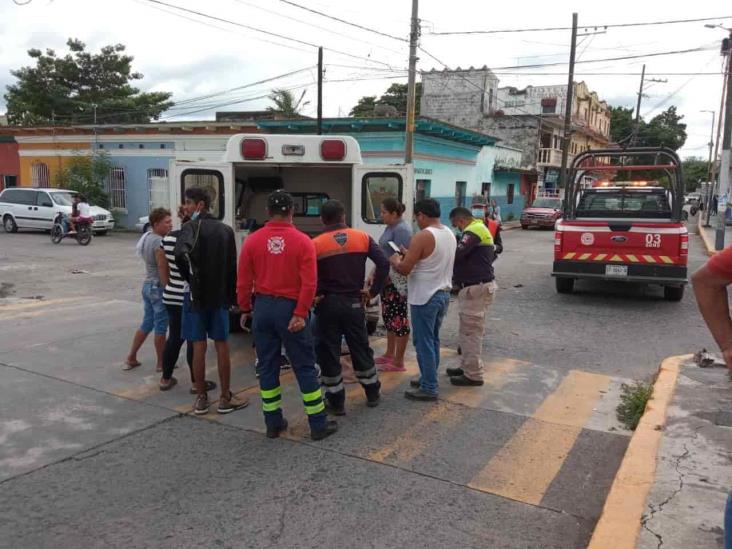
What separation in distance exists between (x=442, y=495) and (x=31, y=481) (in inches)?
99.6

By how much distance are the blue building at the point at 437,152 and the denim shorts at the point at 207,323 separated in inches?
515

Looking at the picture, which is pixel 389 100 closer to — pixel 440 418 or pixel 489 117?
pixel 489 117

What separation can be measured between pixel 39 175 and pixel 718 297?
29.7 metres

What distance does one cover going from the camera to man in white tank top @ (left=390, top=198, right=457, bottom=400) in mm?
5281

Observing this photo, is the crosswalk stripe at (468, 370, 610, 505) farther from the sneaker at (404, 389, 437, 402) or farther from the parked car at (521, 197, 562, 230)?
the parked car at (521, 197, 562, 230)

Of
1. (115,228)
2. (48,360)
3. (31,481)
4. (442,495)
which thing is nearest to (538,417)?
(442,495)

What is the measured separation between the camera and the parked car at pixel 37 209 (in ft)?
70.0

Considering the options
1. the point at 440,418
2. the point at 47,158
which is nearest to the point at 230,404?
the point at 440,418

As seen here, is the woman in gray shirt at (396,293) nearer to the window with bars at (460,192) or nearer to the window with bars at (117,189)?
the window with bars at (460,192)

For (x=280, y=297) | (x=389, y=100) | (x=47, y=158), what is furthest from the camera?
(x=389, y=100)

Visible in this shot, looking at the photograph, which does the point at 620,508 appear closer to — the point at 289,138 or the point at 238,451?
the point at 238,451

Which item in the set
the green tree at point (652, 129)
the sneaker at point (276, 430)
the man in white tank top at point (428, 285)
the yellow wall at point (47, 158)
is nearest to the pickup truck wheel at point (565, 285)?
the man in white tank top at point (428, 285)

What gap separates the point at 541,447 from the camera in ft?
14.8

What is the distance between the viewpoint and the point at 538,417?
5.11 metres
